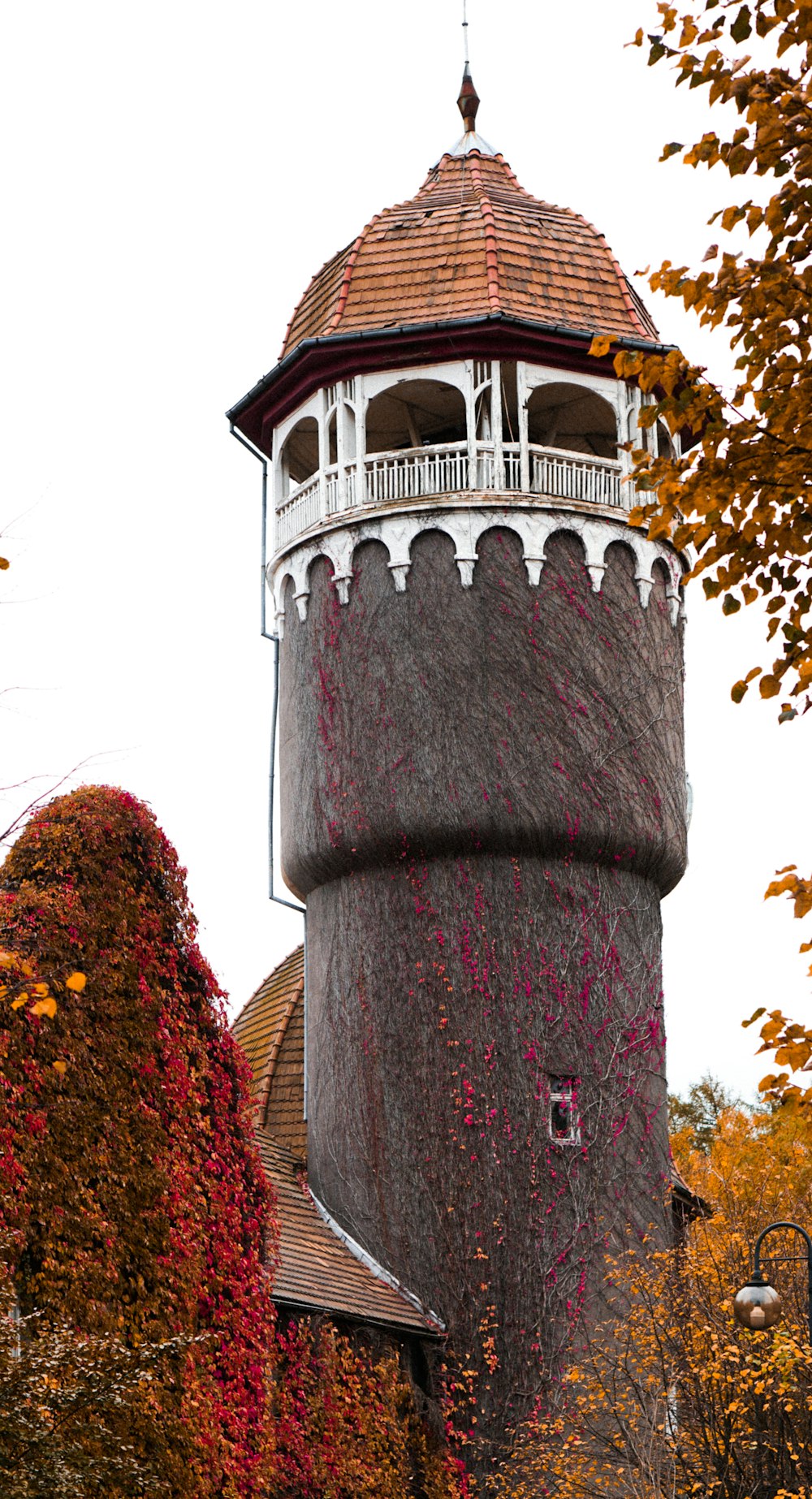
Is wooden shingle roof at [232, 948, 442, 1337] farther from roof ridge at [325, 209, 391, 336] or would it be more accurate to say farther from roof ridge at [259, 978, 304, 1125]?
roof ridge at [325, 209, 391, 336]

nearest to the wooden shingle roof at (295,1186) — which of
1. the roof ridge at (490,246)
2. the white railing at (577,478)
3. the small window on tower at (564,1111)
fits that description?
the small window on tower at (564,1111)

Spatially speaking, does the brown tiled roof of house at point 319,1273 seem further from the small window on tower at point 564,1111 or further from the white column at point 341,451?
the white column at point 341,451

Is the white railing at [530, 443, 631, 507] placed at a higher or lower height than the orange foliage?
higher

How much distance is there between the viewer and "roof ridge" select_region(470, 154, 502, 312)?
19906 mm

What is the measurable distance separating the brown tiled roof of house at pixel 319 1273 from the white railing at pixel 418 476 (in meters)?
6.90

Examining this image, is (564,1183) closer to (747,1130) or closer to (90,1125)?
(90,1125)

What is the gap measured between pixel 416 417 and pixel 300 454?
1.69 metres

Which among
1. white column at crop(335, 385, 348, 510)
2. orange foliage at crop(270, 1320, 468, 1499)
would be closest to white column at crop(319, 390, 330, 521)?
white column at crop(335, 385, 348, 510)

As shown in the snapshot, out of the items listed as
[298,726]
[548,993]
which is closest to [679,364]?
[548,993]

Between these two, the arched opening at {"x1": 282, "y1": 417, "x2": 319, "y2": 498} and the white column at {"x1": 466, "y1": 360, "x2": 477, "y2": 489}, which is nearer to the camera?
the white column at {"x1": 466, "y1": 360, "x2": 477, "y2": 489}

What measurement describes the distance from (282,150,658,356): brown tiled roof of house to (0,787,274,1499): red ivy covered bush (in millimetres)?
7919

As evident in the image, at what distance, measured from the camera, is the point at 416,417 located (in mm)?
21812

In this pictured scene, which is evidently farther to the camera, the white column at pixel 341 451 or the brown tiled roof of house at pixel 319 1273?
the white column at pixel 341 451

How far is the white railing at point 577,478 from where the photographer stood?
1975 cm
